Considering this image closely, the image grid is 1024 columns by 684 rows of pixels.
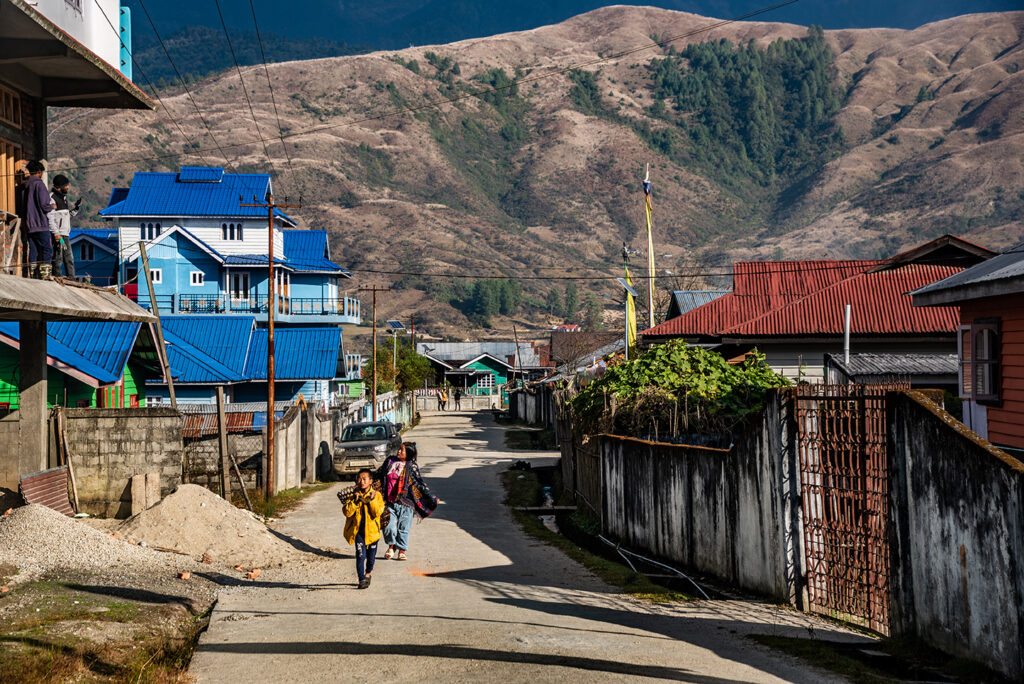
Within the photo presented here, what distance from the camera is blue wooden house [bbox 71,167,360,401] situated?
55.7 metres

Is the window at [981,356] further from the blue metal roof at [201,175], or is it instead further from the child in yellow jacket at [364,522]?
the blue metal roof at [201,175]

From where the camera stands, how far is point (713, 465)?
12.6 m

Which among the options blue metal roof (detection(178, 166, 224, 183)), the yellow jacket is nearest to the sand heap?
the yellow jacket

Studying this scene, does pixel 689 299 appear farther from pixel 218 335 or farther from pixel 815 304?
pixel 218 335

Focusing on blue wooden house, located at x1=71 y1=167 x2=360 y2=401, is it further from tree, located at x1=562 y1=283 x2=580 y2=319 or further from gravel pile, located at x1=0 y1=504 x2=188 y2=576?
tree, located at x1=562 y1=283 x2=580 y2=319

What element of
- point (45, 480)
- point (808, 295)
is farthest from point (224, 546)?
point (808, 295)

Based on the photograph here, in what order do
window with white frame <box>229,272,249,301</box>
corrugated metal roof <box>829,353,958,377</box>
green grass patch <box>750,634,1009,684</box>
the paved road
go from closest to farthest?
green grass patch <box>750,634,1009,684</box> < the paved road < corrugated metal roof <box>829,353,958,377</box> < window with white frame <box>229,272,249,301</box>

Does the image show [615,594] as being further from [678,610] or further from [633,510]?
[633,510]

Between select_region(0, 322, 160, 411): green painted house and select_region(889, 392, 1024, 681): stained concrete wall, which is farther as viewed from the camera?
select_region(0, 322, 160, 411): green painted house

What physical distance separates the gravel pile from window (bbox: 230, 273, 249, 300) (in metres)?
44.7

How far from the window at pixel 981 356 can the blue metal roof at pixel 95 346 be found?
18.5m

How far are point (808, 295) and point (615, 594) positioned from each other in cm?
2207

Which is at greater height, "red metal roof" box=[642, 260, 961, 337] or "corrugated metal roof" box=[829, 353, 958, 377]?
"red metal roof" box=[642, 260, 961, 337]

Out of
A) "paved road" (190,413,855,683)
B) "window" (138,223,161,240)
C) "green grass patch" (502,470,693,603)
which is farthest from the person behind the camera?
"window" (138,223,161,240)
